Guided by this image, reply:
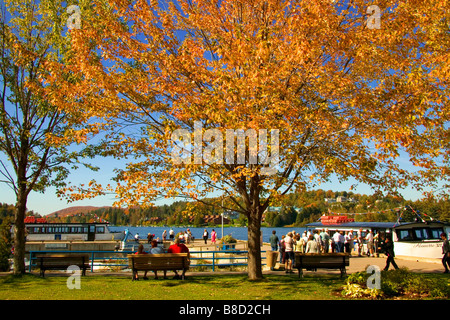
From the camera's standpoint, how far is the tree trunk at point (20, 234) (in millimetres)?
14078

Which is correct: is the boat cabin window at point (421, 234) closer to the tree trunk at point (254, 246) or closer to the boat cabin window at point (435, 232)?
the boat cabin window at point (435, 232)

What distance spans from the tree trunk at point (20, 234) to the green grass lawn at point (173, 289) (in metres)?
0.91

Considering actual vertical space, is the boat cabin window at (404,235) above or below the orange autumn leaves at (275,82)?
below

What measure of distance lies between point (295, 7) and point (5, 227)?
16508mm

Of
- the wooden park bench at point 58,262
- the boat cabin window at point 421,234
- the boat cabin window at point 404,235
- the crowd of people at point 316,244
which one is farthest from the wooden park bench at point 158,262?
the boat cabin window at point 421,234

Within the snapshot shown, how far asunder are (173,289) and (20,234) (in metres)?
7.57

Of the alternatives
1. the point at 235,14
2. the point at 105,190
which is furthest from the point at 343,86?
the point at 105,190

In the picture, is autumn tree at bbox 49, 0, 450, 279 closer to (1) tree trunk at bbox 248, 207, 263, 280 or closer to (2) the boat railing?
(1) tree trunk at bbox 248, 207, 263, 280

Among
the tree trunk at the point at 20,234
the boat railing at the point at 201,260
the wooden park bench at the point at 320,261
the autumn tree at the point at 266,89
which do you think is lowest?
the boat railing at the point at 201,260

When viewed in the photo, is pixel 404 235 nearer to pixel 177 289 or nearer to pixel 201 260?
pixel 201 260

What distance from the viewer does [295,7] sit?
→ 10977 millimetres

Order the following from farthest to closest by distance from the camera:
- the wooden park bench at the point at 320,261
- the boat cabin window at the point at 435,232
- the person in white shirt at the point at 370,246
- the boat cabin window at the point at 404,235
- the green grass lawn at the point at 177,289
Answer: the person in white shirt at the point at 370,246, the boat cabin window at the point at 404,235, the boat cabin window at the point at 435,232, the wooden park bench at the point at 320,261, the green grass lawn at the point at 177,289

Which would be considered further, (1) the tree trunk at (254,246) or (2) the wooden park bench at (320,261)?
(2) the wooden park bench at (320,261)
